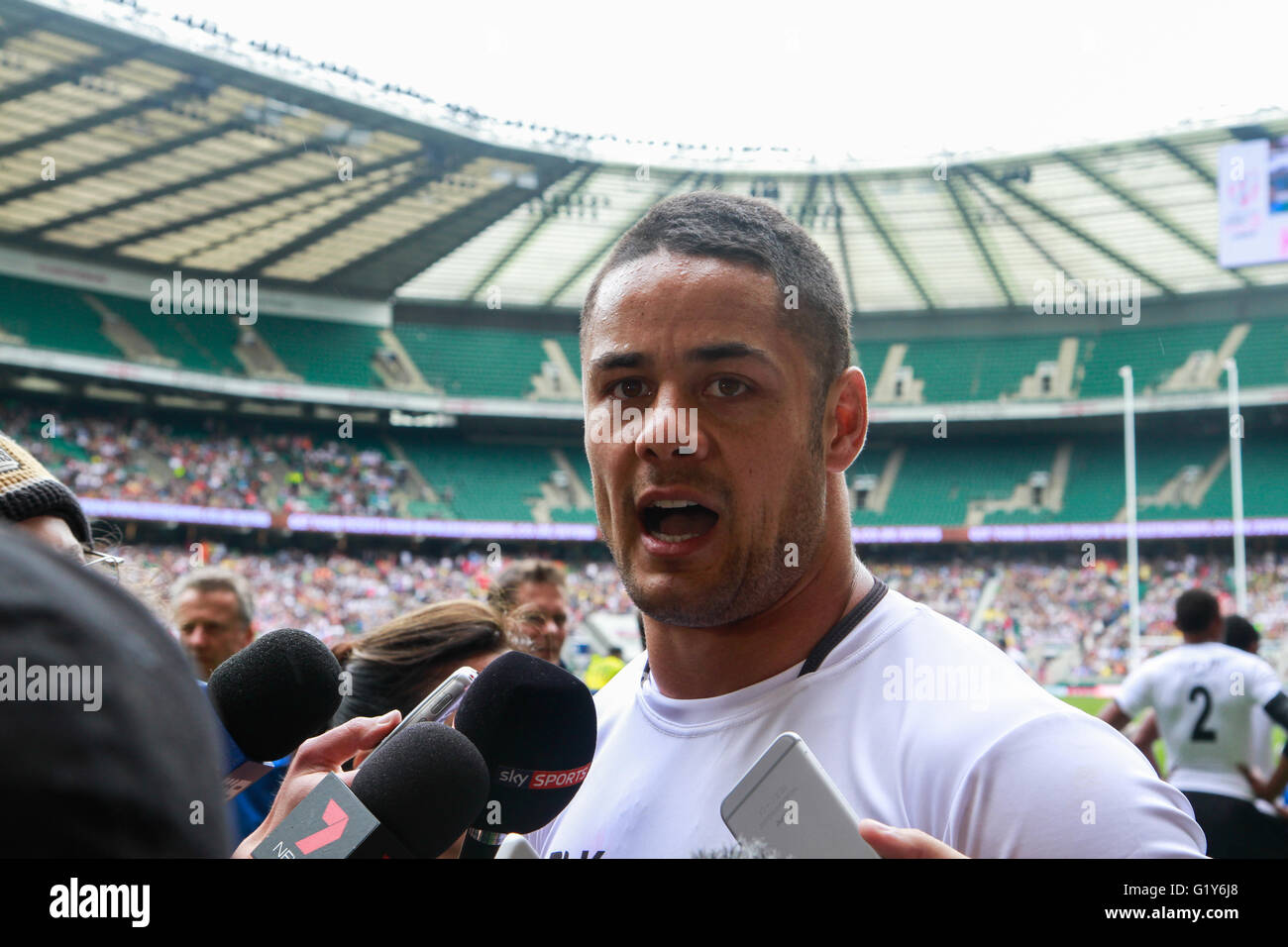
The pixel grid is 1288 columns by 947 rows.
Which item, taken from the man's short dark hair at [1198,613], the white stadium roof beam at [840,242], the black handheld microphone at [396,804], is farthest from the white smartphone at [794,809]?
the white stadium roof beam at [840,242]

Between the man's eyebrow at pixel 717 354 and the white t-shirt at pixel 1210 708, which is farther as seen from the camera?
the white t-shirt at pixel 1210 708

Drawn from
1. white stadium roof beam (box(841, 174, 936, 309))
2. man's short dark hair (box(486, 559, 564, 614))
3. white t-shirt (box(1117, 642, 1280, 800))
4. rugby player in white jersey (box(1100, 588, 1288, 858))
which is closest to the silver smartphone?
man's short dark hair (box(486, 559, 564, 614))

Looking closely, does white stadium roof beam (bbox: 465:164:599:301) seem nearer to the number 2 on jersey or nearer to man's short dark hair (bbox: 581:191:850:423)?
the number 2 on jersey

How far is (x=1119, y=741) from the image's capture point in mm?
1279

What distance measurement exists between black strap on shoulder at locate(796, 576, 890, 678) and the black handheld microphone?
20.3 inches

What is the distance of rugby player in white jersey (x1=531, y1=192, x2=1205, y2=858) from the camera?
1.37 m

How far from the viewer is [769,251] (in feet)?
4.91

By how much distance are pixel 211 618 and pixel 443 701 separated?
3642mm

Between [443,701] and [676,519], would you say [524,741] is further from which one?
[676,519]

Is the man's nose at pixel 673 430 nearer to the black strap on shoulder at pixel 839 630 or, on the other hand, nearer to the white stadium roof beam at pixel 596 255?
the black strap on shoulder at pixel 839 630

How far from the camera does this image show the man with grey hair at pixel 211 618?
455cm

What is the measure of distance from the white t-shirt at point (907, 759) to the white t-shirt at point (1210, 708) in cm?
406
